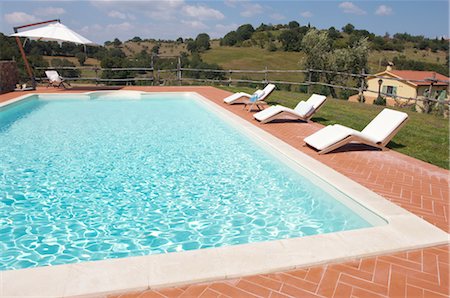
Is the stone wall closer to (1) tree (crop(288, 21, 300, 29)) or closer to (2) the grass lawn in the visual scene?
(2) the grass lawn

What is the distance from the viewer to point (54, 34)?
1448cm

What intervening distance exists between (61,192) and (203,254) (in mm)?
3109

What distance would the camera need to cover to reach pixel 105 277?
2717mm

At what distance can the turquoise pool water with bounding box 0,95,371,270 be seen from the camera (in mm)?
3949

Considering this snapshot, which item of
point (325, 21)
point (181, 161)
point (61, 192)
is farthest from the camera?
point (325, 21)

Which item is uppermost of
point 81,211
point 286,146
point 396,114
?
point 396,114

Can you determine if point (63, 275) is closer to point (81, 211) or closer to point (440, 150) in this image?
point (81, 211)

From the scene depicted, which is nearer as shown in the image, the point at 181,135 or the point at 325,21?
the point at 181,135

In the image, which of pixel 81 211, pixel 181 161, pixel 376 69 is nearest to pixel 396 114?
pixel 181 161

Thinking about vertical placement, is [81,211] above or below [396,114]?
below

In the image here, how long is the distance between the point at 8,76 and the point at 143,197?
14580 millimetres

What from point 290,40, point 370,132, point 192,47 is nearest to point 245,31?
point 192,47

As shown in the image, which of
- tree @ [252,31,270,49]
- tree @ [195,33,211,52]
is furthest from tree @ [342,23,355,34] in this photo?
tree @ [195,33,211,52]

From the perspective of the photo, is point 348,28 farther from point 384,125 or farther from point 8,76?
point 384,125
